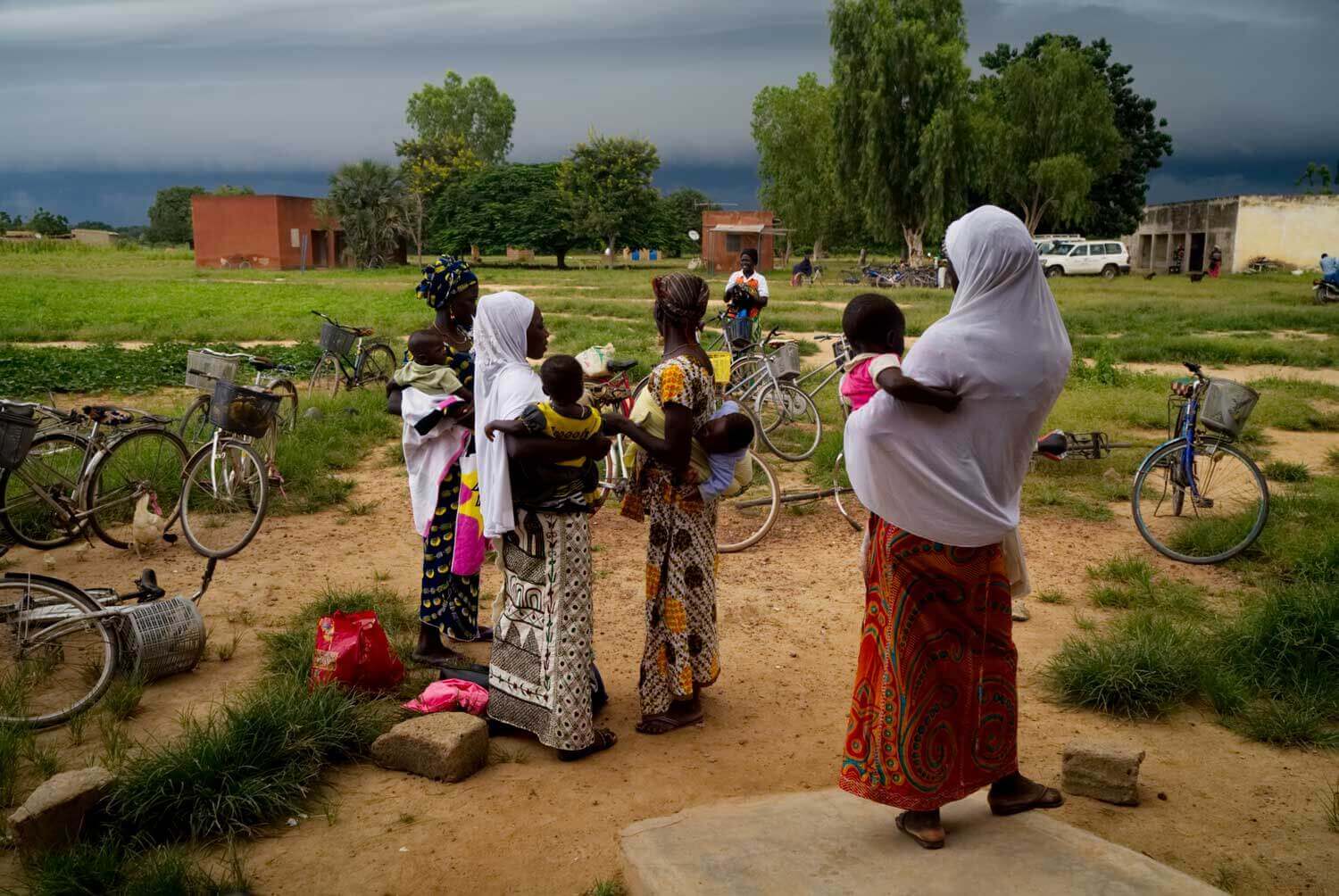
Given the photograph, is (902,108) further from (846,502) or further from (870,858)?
(870,858)

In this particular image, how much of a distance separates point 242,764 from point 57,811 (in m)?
0.57

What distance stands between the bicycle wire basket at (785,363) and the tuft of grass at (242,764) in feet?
19.4

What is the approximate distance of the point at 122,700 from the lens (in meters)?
4.25

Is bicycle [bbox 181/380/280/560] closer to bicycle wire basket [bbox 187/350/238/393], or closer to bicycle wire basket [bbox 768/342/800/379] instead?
bicycle wire basket [bbox 187/350/238/393]

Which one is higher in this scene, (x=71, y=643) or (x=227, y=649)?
(x=71, y=643)

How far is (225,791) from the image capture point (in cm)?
348

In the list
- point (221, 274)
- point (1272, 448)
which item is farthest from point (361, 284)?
point (1272, 448)

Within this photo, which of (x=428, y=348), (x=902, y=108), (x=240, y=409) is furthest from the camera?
(x=902, y=108)

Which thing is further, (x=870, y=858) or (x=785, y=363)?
(x=785, y=363)

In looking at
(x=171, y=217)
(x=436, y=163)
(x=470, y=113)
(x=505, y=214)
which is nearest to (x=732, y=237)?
(x=505, y=214)

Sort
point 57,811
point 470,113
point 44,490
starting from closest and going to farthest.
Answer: point 57,811, point 44,490, point 470,113

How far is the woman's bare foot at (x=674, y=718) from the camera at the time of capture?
13.9ft

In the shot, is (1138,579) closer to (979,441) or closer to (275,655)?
(979,441)

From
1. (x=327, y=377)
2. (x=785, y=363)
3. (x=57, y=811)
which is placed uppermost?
(x=785, y=363)
